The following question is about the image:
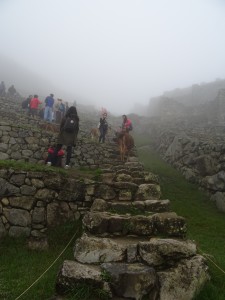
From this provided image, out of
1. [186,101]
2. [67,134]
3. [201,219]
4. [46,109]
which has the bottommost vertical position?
[201,219]

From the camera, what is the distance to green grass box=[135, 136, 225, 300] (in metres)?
5.69

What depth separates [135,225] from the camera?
20.8ft

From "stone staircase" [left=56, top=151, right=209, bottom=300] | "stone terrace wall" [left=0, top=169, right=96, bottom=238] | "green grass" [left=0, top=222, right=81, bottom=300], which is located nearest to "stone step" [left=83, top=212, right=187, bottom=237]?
"stone staircase" [left=56, top=151, right=209, bottom=300]

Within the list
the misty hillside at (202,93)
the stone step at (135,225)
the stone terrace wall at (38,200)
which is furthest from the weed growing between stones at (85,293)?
the misty hillside at (202,93)

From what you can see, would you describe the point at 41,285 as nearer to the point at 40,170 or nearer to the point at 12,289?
the point at 12,289

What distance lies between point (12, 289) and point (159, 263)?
104 inches

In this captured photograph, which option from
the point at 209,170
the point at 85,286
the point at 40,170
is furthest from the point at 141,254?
the point at 209,170

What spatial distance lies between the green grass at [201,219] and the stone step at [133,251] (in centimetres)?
73

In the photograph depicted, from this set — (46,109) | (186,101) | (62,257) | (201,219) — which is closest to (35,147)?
(46,109)

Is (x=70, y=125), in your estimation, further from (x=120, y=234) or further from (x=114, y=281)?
(x=114, y=281)

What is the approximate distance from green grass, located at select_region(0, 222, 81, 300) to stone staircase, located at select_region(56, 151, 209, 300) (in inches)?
28.3

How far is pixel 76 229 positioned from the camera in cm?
796

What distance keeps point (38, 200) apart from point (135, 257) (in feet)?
11.8

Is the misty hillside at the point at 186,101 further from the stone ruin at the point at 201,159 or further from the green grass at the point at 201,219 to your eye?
the green grass at the point at 201,219
